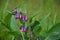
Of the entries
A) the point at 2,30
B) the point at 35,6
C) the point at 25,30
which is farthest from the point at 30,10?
the point at 25,30

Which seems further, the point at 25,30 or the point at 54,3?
the point at 54,3

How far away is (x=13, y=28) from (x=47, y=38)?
25 cm

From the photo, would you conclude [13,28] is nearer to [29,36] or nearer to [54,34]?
[29,36]

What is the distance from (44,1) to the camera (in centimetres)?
275

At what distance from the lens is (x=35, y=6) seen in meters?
2.71

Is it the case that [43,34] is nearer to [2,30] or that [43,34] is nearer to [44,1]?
[2,30]

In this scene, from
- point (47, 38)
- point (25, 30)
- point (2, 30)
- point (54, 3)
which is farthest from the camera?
point (54, 3)

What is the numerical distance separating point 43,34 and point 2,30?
0.44m

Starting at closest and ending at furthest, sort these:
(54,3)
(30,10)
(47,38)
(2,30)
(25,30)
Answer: (25,30)
(47,38)
(2,30)
(30,10)
(54,3)

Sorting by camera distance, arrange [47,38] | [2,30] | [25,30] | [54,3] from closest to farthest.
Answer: [25,30] < [47,38] < [2,30] < [54,3]

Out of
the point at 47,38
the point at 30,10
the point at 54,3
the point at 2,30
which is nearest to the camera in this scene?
the point at 47,38

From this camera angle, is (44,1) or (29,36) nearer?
(29,36)

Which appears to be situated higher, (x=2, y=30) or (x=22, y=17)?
(x=22, y=17)

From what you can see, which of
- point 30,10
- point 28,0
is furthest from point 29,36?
point 28,0
